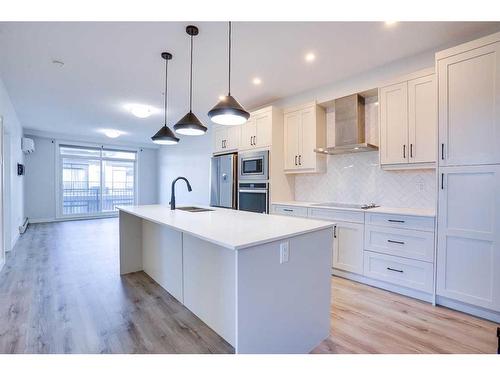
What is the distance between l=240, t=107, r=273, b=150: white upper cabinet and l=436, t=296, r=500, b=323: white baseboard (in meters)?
2.81

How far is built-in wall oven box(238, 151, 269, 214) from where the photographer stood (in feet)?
13.1

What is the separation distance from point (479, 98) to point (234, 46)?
228 cm

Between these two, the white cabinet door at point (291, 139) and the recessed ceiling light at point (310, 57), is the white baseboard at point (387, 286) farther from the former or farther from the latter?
the recessed ceiling light at point (310, 57)

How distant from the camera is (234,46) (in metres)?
2.62

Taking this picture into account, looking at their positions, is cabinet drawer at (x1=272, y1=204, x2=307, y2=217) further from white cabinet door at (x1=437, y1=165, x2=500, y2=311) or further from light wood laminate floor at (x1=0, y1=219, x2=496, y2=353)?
white cabinet door at (x1=437, y1=165, x2=500, y2=311)

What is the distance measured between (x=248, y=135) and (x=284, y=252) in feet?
9.97

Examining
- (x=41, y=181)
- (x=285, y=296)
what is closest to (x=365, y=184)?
→ (x=285, y=296)

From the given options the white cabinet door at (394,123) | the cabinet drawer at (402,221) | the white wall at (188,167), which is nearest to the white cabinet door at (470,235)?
the cabinet drawer at (402,221)

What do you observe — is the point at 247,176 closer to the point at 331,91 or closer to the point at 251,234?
the point at 331,91

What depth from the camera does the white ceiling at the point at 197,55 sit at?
2340 millimetres

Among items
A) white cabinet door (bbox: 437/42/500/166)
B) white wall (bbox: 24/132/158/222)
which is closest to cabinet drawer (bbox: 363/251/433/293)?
white cabinet door (bbox: 437/42/500/166)

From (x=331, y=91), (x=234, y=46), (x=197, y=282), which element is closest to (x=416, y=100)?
(x=331, y=91)

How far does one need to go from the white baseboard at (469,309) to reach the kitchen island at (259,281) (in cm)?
133

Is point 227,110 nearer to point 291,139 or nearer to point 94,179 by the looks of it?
point 291,139
